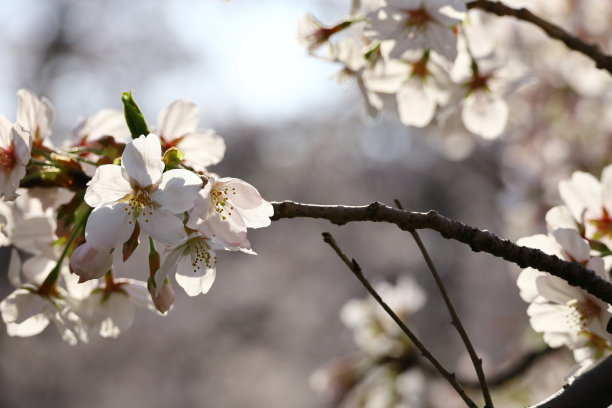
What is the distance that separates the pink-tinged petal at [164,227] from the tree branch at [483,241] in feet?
0.55

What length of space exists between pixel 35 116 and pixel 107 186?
27cm

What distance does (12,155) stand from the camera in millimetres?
768

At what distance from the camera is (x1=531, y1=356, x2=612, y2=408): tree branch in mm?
641

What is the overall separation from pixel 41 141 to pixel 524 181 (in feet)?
8.05

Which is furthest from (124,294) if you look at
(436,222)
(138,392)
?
(138,392)

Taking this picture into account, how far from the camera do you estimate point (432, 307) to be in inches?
460

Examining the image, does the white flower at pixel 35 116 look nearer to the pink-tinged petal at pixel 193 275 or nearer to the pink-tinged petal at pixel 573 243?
the pink-tinged petal at pixel 193 275

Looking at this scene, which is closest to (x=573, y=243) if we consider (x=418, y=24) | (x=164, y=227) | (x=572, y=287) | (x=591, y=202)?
(x=572, y=287)

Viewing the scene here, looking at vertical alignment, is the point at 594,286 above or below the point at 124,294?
above

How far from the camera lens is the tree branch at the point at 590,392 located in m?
0.64

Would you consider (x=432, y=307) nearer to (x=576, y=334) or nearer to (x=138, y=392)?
(x=138, y=392)

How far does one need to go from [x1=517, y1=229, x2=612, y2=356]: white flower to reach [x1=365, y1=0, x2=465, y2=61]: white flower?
0.37 meters

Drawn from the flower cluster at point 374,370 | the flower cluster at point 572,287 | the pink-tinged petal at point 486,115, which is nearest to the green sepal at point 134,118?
the flower cluster at point 572,287

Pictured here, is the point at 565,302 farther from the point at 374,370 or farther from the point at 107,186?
the point at 374,370
